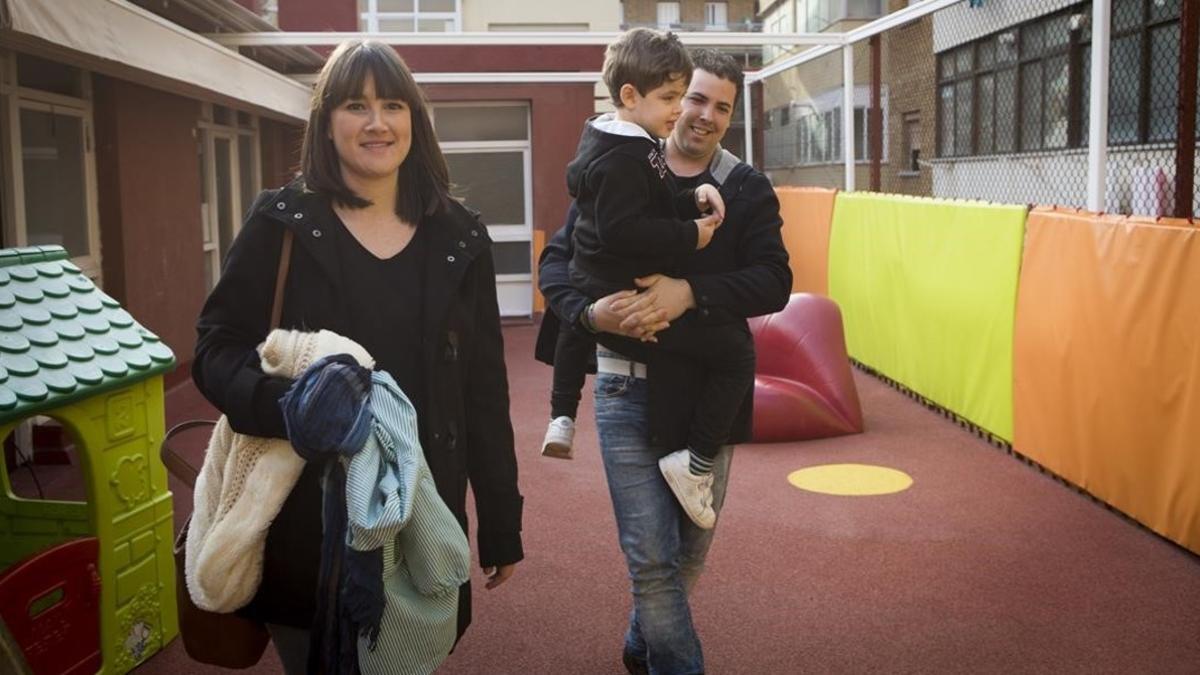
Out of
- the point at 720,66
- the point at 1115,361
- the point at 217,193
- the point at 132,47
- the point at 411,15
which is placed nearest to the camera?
the point at 720,66

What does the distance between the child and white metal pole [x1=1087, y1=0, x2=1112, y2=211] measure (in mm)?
3915

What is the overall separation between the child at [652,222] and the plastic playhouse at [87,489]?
1569 mm

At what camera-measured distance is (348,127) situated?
243cm

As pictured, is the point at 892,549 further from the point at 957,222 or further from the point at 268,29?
the point at 268,29

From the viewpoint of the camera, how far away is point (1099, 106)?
22.0 ft

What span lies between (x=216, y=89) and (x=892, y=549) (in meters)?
6.10

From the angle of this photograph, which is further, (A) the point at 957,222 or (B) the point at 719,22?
(B) the point at 719,22

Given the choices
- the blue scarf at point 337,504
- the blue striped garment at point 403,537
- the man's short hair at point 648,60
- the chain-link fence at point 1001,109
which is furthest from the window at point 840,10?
the blue scarf at point 337,504

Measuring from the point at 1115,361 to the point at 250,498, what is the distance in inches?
180

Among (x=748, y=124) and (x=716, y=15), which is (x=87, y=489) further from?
(x=716, y=15)

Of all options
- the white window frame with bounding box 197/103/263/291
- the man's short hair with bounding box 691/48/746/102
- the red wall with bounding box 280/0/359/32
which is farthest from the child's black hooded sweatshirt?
the red wall with bounding box 280/0/359/32

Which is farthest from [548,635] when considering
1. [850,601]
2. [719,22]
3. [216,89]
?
[719,22]

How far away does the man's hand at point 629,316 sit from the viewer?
3164 millimetres

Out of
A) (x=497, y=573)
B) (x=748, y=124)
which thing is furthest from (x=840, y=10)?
(x=497, y=573)
